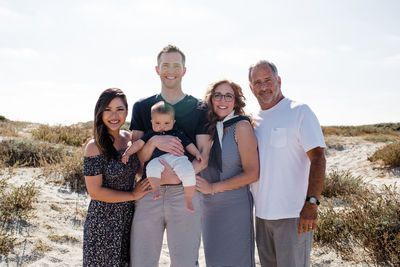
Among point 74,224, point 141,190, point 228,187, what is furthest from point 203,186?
point 74,224

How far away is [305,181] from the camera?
3094 mm

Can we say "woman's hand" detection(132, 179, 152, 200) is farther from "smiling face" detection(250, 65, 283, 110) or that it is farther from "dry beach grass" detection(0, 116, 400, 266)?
"dry beach grass" detection(0, 116, 400, 266)

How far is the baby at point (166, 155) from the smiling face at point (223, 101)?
44 centimetres

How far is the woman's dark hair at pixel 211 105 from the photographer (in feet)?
10.1

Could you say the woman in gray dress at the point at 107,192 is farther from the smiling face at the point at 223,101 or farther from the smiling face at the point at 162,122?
the smiling face at the point at 223,101

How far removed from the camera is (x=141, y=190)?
9.21 feet

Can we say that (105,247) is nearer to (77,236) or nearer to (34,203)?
(77,236)

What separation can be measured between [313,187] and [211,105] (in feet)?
4.38

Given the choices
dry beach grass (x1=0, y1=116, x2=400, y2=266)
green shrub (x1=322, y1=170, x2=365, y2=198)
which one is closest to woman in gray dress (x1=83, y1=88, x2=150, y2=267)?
dry beach grass (x1=0, y1=116, x2=400, y2=266)

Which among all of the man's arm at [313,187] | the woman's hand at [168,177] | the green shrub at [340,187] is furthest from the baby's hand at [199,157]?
the green shrub at [340,187]

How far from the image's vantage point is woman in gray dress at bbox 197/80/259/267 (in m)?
2.95

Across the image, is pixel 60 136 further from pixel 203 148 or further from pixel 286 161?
pixel 286 161

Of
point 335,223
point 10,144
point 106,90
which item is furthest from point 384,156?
point 10,144

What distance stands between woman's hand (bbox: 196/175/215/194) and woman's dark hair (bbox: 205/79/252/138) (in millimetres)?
488
